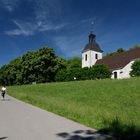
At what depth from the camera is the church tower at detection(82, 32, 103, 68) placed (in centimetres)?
7683

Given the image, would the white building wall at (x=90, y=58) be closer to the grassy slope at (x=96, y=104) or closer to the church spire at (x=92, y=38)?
the church spire at (x=92, y=38)

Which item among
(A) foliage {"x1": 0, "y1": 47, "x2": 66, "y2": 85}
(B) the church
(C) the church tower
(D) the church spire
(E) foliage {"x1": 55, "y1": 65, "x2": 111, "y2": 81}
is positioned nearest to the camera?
(E) foliage {"x1": 55, "y1": 65, "x2": 111, "y2": 81}

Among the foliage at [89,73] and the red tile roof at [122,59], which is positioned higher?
the red tile roof at [122,59]

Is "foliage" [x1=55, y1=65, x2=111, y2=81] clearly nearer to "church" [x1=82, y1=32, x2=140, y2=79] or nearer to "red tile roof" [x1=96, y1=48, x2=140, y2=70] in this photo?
"church" [x1=82, y1=32, x2=140, y2=79]

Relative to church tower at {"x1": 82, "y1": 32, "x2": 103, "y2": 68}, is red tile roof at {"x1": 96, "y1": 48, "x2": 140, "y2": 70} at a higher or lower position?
lower

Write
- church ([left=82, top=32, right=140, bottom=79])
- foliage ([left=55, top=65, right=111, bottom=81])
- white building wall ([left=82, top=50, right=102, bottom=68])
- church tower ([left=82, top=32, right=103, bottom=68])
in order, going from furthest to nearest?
church tower ([left=82, top=32, right=103, bottom=68]), white building wall ([left=82, top=50, right=102, bottom=68]), church ([left=82, top=32, right=140, bottom=79]), foliage ([left=55, top=65, right=111, bottom=81])

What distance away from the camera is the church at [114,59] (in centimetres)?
5928

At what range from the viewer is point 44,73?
68.0 meters

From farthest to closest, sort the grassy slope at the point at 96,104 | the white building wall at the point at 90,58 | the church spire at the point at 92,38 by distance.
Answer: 1. the church spire at the point at 92,38
2. the white building wall at the point at 90,58
3. the grassy slope at the point at 96,104

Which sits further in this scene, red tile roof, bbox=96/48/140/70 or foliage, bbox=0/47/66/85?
foliage, bbox=0/47/66/85

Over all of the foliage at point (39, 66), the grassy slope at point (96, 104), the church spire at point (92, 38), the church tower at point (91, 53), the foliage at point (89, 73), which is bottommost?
the grassy slope at point (96, 104)

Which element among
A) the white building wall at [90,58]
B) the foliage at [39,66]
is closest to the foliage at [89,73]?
the foliage at [39,66]

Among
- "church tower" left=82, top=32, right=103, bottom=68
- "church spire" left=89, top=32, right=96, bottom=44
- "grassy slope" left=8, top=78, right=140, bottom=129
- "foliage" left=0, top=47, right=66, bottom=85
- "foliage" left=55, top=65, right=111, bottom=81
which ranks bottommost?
"grassy slope" left=8, top=78, right=140, bottom=129

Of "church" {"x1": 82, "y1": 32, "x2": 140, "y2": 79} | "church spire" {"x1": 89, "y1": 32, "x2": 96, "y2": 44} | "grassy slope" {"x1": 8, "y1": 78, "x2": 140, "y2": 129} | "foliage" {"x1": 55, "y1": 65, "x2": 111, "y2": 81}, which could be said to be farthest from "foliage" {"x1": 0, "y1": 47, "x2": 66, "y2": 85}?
"grassy slope" {"x1": 8, "y1": 78, "x2": 140, "y2": 129}
